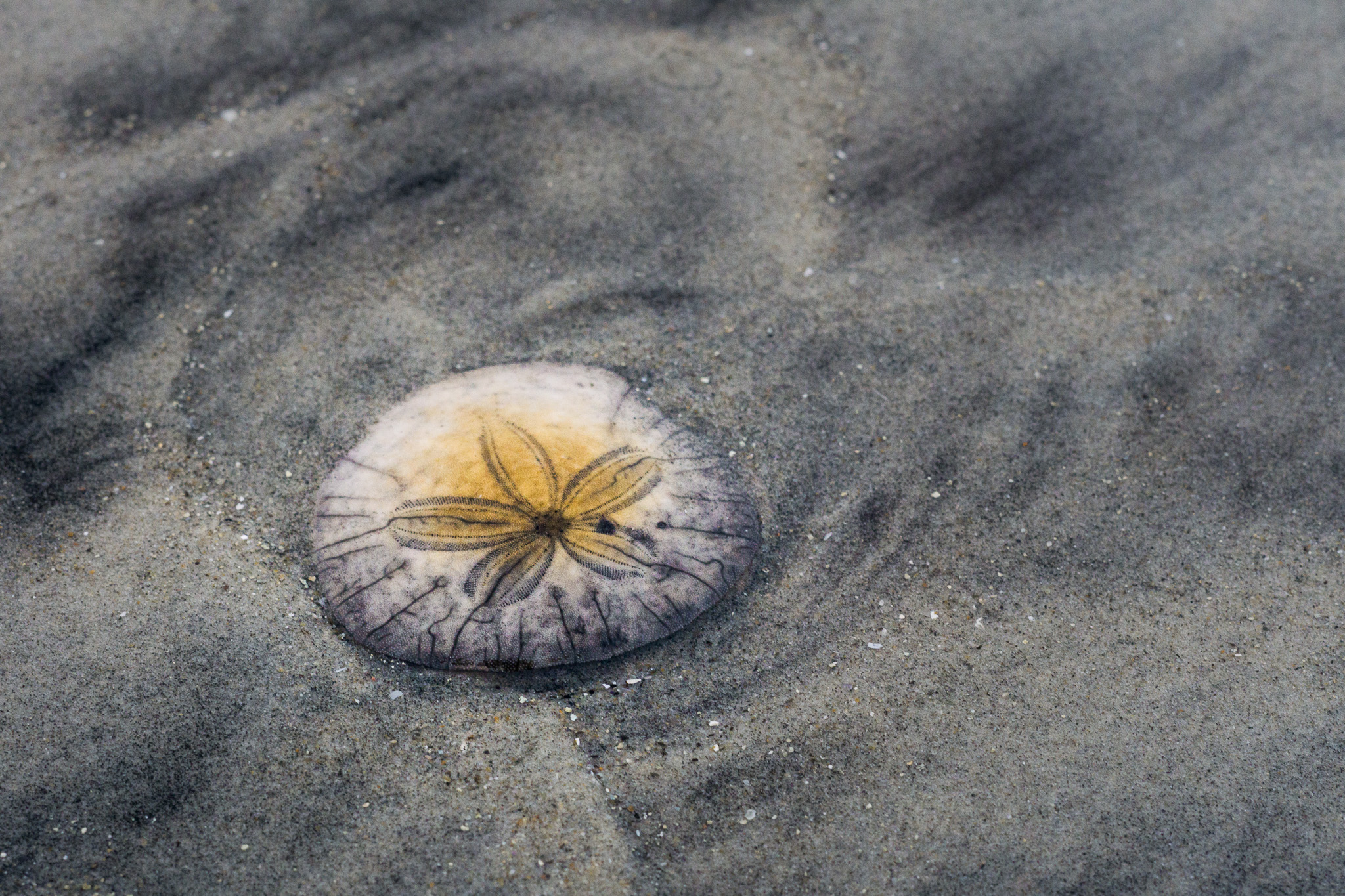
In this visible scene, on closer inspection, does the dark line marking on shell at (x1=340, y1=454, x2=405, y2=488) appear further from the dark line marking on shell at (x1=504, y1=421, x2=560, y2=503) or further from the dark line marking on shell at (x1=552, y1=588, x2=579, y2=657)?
the dark line marking on shell at (x1=552, y1=588, x2=579, y2=657)

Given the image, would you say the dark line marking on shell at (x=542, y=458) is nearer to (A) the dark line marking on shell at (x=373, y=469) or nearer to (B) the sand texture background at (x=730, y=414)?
(A) the dark line marking on shell at (x=373, y=469)

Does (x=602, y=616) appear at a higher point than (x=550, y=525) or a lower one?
lower

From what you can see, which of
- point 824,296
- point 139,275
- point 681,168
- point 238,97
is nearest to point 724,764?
point 824,296

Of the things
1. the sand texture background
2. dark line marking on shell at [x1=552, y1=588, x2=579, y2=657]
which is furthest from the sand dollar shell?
the sand texture background

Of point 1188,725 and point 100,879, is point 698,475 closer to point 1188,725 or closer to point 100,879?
point 1188,725

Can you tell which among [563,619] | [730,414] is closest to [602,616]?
[563,619]

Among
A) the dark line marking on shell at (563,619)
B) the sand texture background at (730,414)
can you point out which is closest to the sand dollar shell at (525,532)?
the dark line marking on shell at (563,619)

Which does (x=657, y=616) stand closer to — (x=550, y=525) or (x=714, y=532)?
(x=714, y=532)
